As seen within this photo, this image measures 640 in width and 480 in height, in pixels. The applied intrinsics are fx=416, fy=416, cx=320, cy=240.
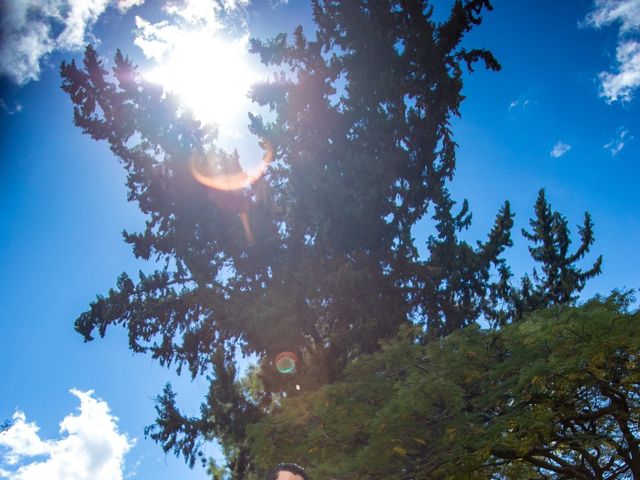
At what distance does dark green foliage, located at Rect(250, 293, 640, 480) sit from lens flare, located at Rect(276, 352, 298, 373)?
11.9 feet

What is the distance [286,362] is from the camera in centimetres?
1198

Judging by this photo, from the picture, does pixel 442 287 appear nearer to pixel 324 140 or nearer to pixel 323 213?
pixel 323 213

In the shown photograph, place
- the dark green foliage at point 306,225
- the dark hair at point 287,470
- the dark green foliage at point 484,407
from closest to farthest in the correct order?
the dark hair at point 287,470 → the dark green foliage at point 484,407 → the dark green foliage at point 306,225

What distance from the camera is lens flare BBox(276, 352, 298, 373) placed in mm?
11906

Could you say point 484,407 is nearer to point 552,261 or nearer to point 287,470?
point 287,470

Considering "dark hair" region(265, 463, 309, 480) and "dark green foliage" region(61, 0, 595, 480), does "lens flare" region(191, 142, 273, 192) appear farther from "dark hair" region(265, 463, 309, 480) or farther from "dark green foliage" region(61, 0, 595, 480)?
"dark hair" region(265, 463, 309, 480)

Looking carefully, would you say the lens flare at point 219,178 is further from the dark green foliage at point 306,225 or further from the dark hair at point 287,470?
the dark hair at point 287,470

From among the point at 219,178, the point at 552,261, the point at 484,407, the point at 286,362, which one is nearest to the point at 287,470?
the point at 484,407

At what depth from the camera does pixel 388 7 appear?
50.2 feet

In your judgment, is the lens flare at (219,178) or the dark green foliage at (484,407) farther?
the lens flare at (219,178)

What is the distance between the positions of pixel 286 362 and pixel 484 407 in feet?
20.7

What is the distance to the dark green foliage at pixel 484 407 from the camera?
222 inches

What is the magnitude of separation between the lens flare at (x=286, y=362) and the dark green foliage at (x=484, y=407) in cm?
364

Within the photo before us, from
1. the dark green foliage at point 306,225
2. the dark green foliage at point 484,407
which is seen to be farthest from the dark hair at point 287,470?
the dark green foliage at point 306,225
